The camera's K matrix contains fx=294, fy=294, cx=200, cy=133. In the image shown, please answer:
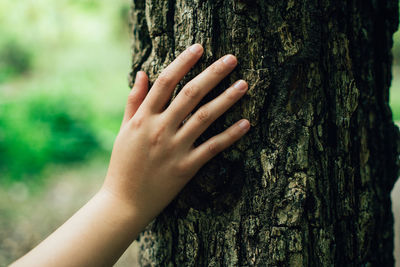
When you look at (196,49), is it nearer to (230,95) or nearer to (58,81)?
(230,95)

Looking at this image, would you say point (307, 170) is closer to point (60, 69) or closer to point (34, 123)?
point (34, 123)

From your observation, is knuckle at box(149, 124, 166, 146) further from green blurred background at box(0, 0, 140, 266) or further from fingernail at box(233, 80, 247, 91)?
green blurred background at box(0, 0, 140, 266)

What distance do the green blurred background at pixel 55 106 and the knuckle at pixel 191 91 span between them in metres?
2.08

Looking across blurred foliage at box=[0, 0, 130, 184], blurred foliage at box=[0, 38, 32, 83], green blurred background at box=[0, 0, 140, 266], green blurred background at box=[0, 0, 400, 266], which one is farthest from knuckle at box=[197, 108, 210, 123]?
blurred foliage at box=[0, 38, 32, 83]

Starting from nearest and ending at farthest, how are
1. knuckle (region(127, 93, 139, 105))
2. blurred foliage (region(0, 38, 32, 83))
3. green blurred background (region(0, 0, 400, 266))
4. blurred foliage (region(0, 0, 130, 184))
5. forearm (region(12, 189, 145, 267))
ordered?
forearm (region(12, 189, 145, 267)) → knuckle (region(127, 93, 139, 105)) → green blurred background (region(0, 0, 400, 266)) → blurred foliage (region(0, 0, 130, 184)) → blurred foliage (region(0, 38, 32, 83))

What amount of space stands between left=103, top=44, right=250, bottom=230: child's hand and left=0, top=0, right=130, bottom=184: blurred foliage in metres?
3.06

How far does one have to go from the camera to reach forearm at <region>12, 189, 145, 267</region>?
88 cm

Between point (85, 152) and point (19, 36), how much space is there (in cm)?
467

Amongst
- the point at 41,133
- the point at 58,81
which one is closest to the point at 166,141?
the point at 41,133

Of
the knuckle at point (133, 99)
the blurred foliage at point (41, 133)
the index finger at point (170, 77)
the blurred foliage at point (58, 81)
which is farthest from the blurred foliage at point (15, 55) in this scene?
the index finger at point (170, 77)

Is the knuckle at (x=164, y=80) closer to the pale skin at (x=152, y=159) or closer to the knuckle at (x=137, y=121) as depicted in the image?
→ the pale skin at (x=152, y=159)

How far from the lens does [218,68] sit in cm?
89

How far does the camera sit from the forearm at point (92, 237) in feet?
2.87

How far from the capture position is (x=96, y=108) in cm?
534
